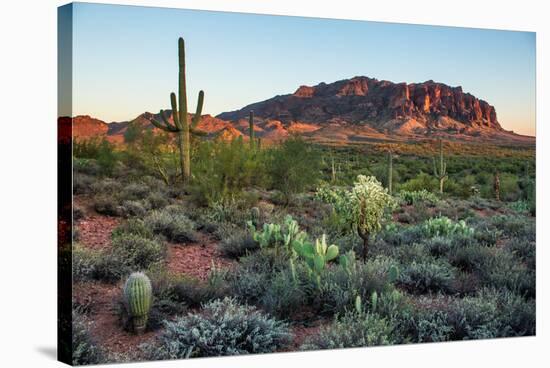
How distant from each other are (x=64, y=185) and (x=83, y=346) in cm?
180

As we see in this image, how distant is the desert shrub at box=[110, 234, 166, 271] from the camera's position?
10.9 m

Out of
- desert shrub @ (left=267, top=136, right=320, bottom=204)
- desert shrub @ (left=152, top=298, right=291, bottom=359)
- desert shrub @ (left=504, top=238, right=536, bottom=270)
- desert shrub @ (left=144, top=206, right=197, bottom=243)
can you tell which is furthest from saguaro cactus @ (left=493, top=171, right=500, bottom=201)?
desert shrub @ (left=144, top=206, right=197, bottom=243)

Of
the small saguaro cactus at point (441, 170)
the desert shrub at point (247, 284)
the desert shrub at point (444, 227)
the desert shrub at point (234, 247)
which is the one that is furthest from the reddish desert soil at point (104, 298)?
the small saguaro cactus at point (441, 170)

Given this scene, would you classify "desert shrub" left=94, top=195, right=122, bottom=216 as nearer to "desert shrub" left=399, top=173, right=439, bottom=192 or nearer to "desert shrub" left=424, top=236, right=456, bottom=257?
"desert shrub" left=399, top=173, right=439, bottom=192

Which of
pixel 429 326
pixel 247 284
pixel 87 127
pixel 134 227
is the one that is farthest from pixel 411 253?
pixel 87 127

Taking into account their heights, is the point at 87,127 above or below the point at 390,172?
above

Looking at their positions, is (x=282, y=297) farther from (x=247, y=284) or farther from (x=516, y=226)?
(x=516, y=226)

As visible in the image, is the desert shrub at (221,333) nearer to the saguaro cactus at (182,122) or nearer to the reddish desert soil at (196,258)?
the reddish desert soil at (196,258)

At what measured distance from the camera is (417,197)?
13.0 meters

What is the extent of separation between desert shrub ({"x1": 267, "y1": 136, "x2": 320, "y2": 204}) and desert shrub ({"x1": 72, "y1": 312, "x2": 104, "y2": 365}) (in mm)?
3134

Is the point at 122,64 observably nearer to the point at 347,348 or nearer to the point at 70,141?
the point at 70,141

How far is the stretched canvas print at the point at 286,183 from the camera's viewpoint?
420 inches

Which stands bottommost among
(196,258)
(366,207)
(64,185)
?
(196,258)

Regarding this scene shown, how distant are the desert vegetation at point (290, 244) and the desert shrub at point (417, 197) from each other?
20 millimetres
